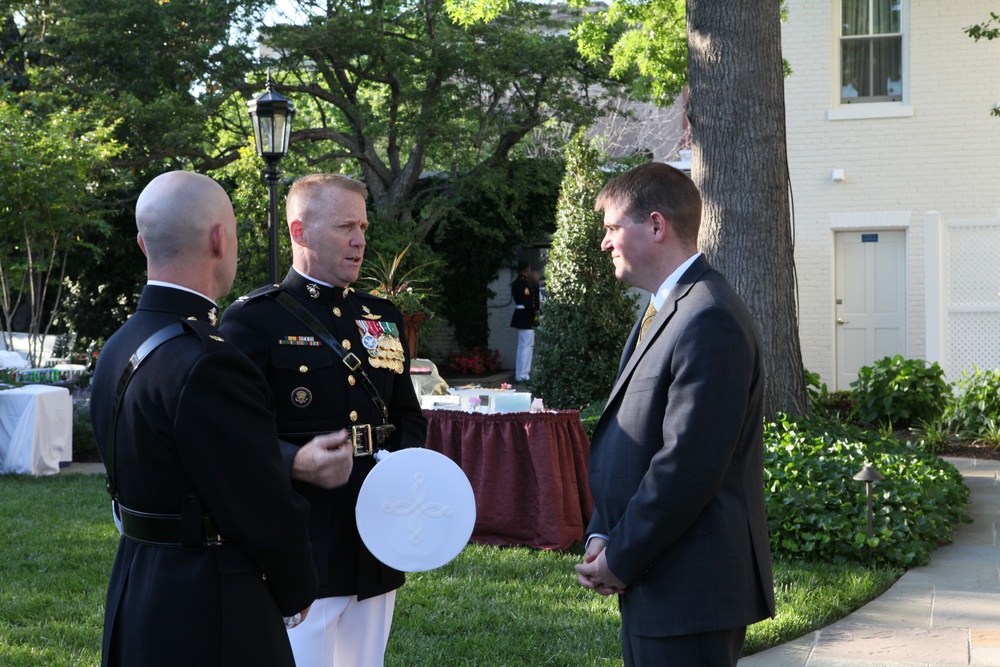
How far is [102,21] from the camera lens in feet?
56.4

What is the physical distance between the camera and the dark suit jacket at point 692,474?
2.34 m

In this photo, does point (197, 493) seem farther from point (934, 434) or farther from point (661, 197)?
point (934, 434)

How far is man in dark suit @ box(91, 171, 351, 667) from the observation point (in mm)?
2045

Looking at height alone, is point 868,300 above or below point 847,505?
above

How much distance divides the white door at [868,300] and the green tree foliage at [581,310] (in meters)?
5.26

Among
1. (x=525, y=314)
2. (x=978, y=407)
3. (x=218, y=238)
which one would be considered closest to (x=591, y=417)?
(x=978, y=407)

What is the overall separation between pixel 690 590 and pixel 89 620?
3824 millimetres

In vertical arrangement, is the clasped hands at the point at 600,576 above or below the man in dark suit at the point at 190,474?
below

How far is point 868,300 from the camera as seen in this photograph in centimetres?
1407

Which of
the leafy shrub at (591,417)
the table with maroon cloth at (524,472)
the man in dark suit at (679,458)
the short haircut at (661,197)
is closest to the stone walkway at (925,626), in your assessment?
the table with maroon cloth at (524,472)

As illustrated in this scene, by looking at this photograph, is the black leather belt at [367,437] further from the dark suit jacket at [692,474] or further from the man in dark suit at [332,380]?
the dark suit jacket at [692,474]

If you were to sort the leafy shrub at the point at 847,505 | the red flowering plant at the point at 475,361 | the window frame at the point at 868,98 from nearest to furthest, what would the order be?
1. the leafy shrub at the point at 847,505
2. the window frame at the point at 868,98
3. the red flowering plant at the point at 475,361

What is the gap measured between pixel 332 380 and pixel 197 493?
1.00 m

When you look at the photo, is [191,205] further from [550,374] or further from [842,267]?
[842,267]
